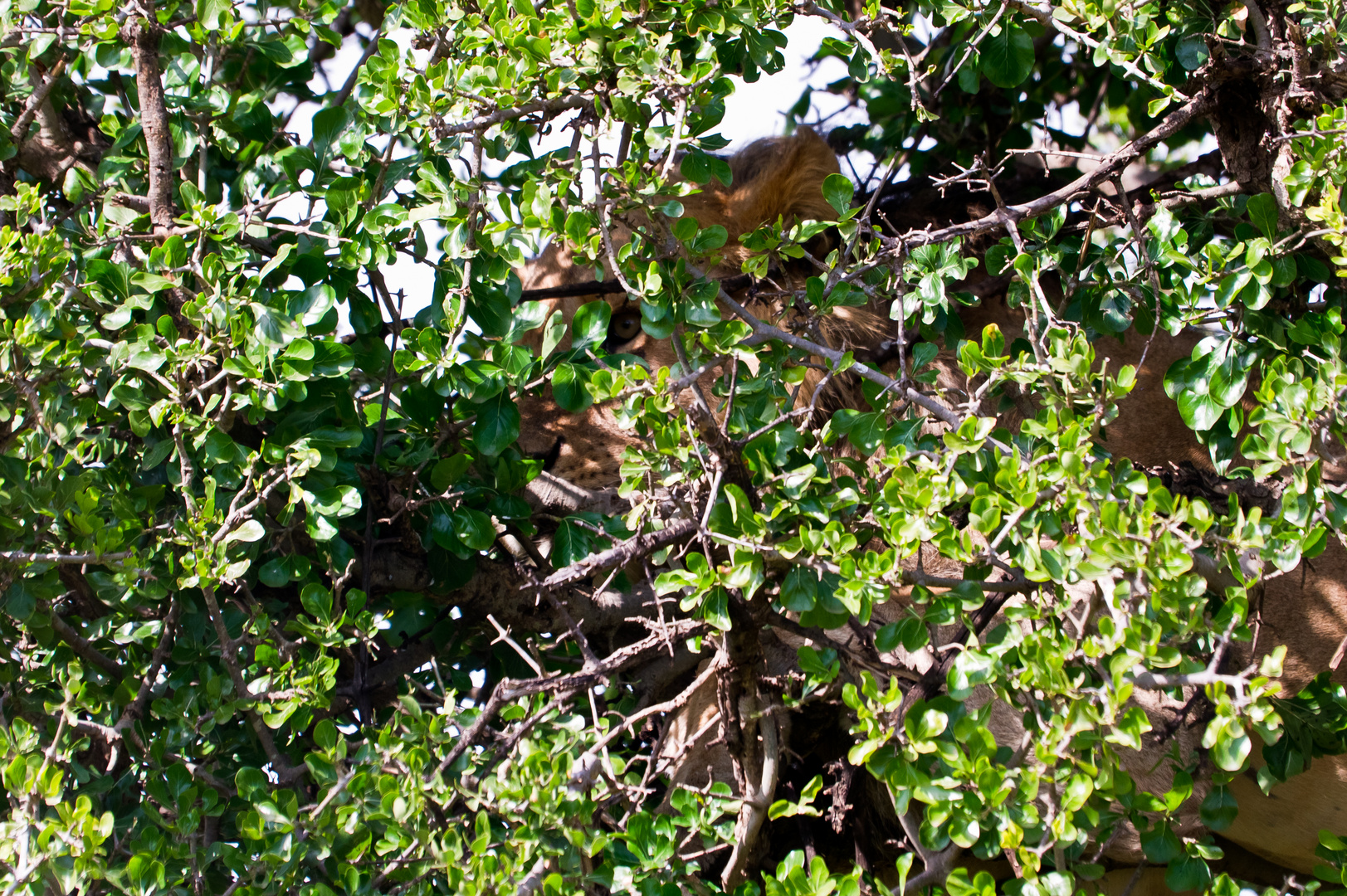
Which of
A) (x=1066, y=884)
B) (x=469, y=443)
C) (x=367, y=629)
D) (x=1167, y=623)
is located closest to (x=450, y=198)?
(x=469, y=443)

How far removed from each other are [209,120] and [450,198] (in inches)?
30.0

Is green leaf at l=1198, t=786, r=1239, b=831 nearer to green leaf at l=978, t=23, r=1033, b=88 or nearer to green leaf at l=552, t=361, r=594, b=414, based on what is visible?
green leaf at l=552, t=361, r=594, b=414

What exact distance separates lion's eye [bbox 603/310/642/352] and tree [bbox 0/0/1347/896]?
39.7 inches

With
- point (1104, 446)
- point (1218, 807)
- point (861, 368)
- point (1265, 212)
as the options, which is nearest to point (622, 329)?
point (1104, 446)

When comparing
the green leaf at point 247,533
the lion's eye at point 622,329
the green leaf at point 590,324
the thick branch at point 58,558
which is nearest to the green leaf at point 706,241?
the green leaf at point 590,324

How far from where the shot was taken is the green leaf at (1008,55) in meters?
2.03

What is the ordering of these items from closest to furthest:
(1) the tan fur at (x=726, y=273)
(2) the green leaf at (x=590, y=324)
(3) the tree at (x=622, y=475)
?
1. (3) the tree at (x=622, y=475)
2. (2) the green leaf at (x=590, y=324)
3. (1) the tan fur at (x=726, y=273)

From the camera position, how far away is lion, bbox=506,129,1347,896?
2514 millimetres

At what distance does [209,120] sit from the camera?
2.19 m

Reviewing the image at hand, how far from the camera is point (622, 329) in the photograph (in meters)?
3.21

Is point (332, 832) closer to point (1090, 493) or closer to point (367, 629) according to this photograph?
point (367, 629)

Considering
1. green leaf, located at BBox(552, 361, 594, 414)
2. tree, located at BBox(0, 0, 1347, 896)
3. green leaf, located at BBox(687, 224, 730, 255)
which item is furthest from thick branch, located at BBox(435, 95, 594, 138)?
green leaf, located at BBox(552, 361, 594, 414)

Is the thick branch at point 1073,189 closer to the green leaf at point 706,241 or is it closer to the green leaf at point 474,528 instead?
the green leaf at point 706,241

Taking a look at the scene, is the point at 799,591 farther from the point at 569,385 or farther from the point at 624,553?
the point at 569,385
